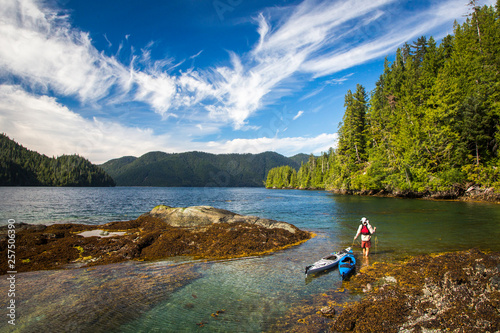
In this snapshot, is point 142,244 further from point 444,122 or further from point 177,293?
point 444,122

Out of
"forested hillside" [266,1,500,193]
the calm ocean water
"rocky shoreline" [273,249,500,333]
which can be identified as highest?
"forested hillside" [266,1,500,193]

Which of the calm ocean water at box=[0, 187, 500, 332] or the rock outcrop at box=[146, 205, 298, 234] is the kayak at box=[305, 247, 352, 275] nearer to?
the calm ocean water at box=[0, 187, 500, 332]

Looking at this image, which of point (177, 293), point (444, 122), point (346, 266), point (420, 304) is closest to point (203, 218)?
point (177, 293)

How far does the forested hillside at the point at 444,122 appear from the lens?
39.2 m

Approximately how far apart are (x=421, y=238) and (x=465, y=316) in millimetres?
13988

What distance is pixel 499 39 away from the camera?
140 feet

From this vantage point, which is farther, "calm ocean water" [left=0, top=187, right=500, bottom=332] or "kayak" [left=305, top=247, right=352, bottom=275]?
"kayak" [left=305, top=247, right=352, bottom=275]

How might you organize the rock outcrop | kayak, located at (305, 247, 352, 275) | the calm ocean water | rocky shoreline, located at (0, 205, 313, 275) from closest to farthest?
the calm ocean water, kayak, located at (305, 247, 352, 275), rocky shoreline, located at (0, 205, 313, 275), the rock outcrop

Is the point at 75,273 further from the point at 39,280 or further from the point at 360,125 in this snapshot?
the point at 360,125

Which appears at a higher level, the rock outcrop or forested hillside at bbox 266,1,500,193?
forested hillside at bbox 266,1,500,193

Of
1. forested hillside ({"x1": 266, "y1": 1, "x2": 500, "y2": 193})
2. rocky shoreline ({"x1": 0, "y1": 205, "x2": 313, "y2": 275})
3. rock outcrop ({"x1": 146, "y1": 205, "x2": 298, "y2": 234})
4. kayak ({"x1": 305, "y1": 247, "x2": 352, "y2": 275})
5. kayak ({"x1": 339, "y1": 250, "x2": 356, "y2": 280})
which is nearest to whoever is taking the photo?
kayak ({"x1": 339, "y1": 250, "x2": 356, "y2": 280})

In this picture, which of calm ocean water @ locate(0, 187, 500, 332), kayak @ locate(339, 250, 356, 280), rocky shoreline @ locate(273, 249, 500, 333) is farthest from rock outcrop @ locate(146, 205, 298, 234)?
rocky shoreline @ locate(273, 249, 500, 333)

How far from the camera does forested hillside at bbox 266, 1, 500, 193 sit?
3922cm

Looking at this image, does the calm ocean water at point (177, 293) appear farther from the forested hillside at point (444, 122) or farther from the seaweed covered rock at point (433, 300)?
the forested hillside at point (444, 122)
